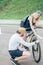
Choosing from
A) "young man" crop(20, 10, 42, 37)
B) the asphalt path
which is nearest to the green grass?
the asphalt path

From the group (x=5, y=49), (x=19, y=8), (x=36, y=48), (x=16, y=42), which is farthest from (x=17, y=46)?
(x=19, y=8)

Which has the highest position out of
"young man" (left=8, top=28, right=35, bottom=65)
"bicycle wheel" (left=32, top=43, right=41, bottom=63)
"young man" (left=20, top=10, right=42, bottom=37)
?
"young man" (left=20, top=10, right=42, bottom=37)

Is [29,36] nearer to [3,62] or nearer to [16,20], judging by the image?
[3,62]

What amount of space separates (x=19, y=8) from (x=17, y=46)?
44.9 ft

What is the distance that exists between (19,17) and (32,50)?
10569 millimetres

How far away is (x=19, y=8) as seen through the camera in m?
21.5

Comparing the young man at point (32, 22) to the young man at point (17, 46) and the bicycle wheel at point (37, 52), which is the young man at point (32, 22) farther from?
the young man at point (17, 46)

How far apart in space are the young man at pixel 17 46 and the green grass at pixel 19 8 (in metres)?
11.8

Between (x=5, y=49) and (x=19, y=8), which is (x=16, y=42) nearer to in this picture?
(x=5, y=49)

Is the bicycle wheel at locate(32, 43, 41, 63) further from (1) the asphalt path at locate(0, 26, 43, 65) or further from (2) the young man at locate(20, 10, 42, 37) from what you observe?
(2) the young man at locate(20, 10, 42, 37)

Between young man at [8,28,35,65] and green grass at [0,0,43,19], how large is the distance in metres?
11.8

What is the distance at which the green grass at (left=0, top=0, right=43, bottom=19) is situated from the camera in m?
20.4

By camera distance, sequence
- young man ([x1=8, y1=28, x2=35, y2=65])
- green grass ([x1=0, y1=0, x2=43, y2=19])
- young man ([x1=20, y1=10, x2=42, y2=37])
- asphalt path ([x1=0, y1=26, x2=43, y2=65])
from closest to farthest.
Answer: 1. young man ([x1=8, y1=28, x2=35, y2=65])
2. young man ([x1=20, y1=10, x2=42, y2=37])
3. asphalt path ([x1=0, y1=26, x2=43, y2=65])
4. green grass ([x1=0, y1=0, x2=43, y2=19])

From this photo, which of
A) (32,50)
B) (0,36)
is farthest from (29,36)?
(0,36)
